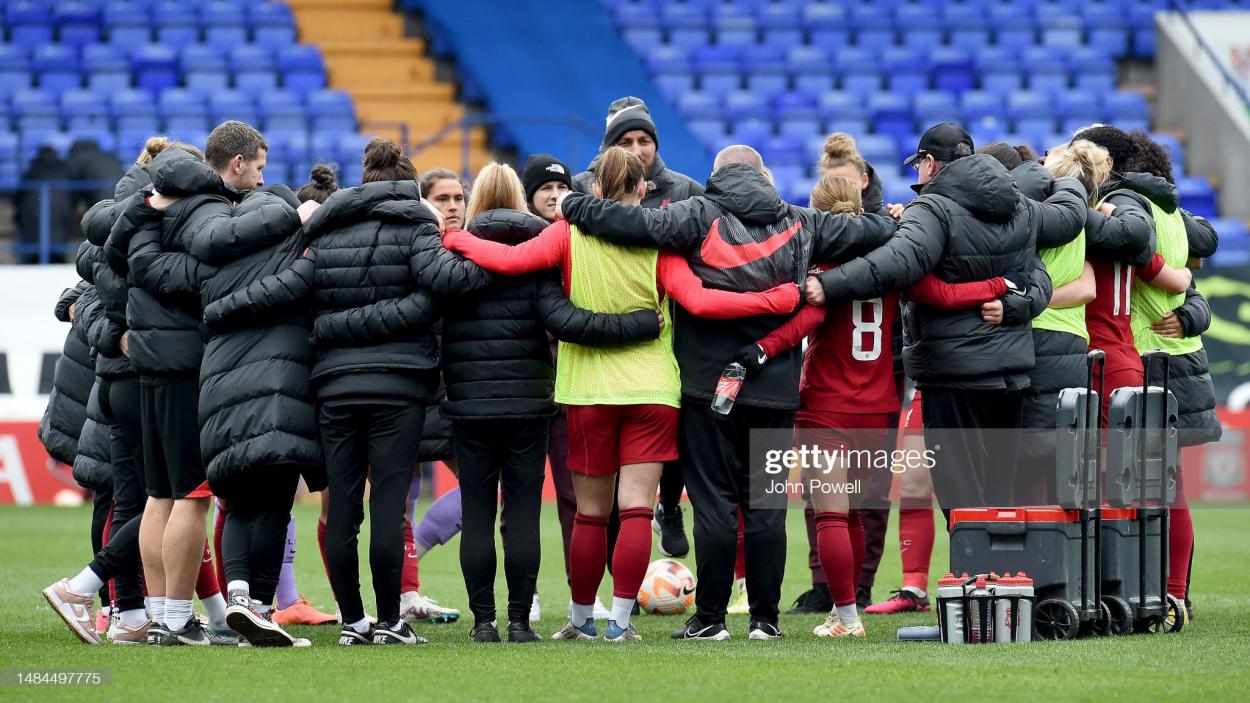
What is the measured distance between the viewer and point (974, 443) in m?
7.16

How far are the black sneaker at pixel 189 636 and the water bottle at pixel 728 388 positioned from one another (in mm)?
2184

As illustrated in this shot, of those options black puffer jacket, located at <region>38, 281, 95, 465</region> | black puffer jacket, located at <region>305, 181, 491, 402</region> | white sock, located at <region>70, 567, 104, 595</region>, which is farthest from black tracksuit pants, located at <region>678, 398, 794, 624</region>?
black puffer jacket, located at <region>38, 281, 95, 465</region>

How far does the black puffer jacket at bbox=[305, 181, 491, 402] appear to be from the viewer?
6770 mm

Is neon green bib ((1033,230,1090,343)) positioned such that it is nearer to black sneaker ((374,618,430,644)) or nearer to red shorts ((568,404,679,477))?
red shorts ((568,404,679,477))

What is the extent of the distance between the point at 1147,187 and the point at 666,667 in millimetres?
3375

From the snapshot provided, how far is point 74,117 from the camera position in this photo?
18.4 m

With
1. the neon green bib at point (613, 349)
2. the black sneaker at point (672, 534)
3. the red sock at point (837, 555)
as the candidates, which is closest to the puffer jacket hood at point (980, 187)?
the neon green bib at point (613, 349)

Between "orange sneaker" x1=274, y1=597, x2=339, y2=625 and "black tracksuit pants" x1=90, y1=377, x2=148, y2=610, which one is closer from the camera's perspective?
"black tracksuit pants" x1=90, y1=377, x2=148, y2=610

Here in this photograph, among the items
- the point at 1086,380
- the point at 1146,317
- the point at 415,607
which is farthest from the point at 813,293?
the point at 415,607

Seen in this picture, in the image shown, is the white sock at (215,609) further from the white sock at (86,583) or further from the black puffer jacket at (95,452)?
the black puffer jacket at (95,452)

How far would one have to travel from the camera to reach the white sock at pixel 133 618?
7.35 m

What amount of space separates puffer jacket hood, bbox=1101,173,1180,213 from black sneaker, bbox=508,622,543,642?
3.22m

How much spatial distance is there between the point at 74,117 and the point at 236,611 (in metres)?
12.9

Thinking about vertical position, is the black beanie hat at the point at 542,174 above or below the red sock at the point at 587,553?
above
